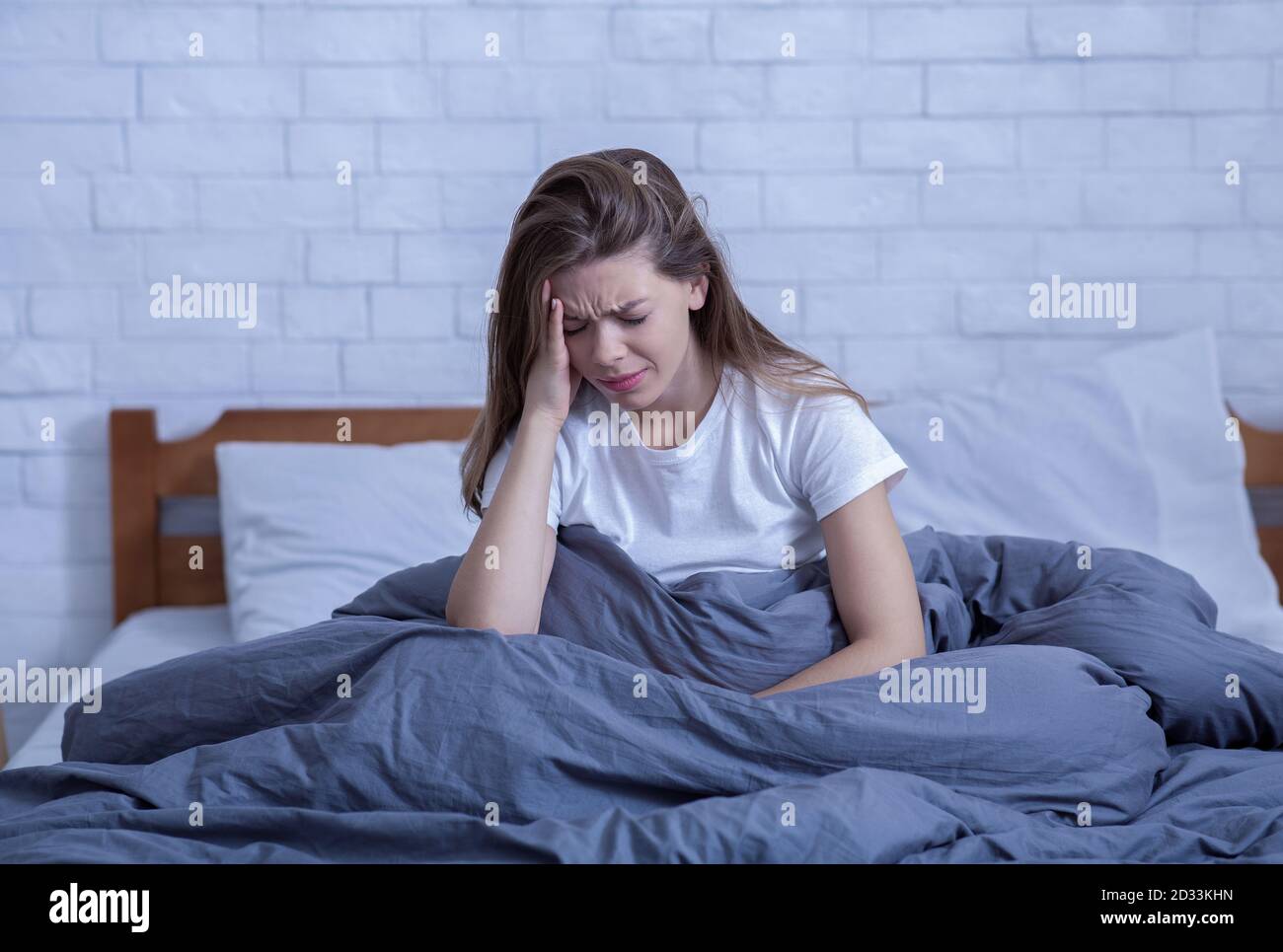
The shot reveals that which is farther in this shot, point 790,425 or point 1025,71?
point 1025,71

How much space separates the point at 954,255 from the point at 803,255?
0.88 ft

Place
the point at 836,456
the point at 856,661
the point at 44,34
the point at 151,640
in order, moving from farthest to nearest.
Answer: the point at 44,34 → the point at 151,640 → the point at 836,456 → the point at 856,661

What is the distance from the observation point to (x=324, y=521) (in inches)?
73.4

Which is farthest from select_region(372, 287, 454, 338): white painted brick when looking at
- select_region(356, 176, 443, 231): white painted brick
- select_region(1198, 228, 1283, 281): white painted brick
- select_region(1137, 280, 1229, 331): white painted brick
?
select_region(1198, 228, 1283, 281): white painted brick

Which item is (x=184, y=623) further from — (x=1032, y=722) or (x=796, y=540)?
(x=1032, y=722)

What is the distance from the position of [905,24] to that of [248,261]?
3.94 feet

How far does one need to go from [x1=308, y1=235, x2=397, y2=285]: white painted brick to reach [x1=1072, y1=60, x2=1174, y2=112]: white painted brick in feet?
4.06

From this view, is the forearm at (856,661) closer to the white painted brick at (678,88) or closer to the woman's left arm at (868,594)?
the woman's left arm at (868,594)

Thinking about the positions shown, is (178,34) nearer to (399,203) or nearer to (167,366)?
(399,203)

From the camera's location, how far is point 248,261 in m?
2.07

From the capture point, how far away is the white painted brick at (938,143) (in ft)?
6.85

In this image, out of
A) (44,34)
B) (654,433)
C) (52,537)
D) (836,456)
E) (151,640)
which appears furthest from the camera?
(52,537)

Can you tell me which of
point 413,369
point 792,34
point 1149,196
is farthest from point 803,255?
point 413,369
